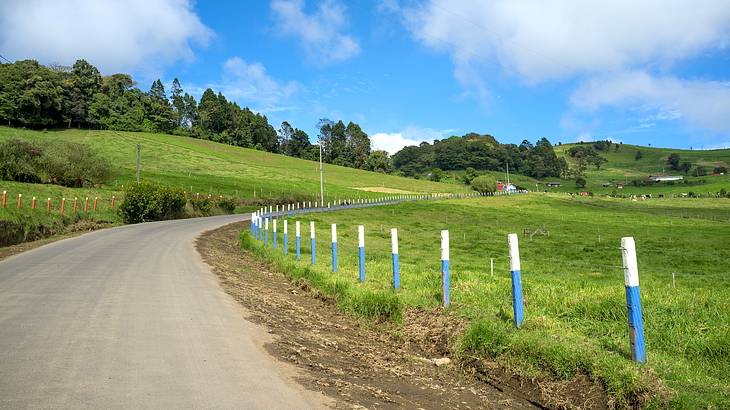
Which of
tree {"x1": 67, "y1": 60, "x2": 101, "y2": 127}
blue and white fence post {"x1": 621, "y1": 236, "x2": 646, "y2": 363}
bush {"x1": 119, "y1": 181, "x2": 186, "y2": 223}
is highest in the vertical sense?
tree {"x1": 67, "y1": 60, "x2": 101, "y2": 127}

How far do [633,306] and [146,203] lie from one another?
36.9 metres

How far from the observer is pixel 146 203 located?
1481 inches

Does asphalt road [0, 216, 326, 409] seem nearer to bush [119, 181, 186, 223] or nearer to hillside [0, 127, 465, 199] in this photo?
bush [119, 181, 186, 223]

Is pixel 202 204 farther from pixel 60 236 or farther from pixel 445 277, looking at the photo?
pixel 445 277

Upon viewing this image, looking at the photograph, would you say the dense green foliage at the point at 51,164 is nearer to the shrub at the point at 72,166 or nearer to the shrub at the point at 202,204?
the shrub at the point at 72,166

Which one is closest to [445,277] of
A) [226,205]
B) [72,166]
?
[72,166]

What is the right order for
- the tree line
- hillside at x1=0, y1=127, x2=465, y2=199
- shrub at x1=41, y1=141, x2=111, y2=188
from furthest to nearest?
1. the tree line
2. hillside at x1=0, y1=127, x2=465, y2=199
3. shrub at x1=41, y1=141, x2=111, y2=188

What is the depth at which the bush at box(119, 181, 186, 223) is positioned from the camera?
36.8m

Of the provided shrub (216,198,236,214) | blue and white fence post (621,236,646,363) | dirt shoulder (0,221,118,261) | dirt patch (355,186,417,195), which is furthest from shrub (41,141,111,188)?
dirt patch (355,186,417,195)

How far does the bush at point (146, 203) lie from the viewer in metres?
36.8

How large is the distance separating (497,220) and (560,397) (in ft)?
163

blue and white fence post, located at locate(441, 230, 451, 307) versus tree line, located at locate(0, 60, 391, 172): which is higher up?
tree line, located at locate(0, 60, 391, 172)

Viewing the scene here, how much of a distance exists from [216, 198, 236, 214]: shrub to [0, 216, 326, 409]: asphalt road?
42.3 m

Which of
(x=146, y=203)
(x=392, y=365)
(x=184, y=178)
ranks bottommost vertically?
(x=392, y=365)
